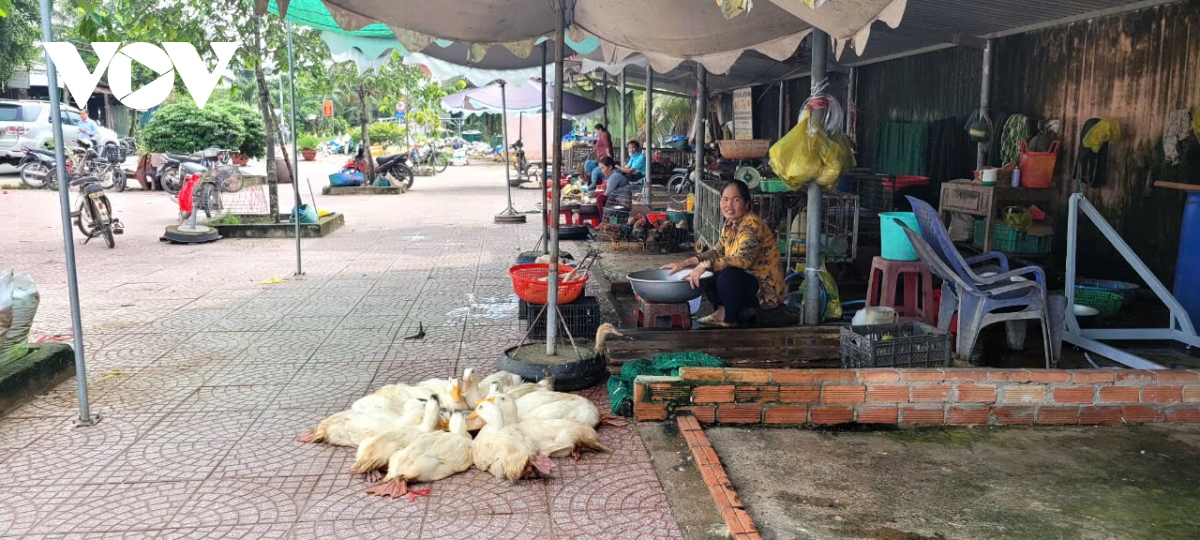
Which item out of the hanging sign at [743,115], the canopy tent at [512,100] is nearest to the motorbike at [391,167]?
the canopy tent at [512,100]

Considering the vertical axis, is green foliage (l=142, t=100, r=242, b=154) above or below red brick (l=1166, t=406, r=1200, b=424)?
above

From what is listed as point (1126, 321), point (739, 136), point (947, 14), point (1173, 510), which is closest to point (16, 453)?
point (1173, 510)

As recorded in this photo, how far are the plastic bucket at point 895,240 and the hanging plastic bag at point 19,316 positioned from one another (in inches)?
221

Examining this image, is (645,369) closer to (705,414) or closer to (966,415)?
(705,414)

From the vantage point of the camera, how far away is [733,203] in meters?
5.65

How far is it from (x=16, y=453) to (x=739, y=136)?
510 inches

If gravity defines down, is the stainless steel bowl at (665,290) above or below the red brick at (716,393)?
above

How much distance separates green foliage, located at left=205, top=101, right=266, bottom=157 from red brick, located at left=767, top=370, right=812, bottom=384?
853 inches

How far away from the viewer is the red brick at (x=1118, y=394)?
4.30m

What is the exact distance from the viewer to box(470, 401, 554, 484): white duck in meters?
3.71

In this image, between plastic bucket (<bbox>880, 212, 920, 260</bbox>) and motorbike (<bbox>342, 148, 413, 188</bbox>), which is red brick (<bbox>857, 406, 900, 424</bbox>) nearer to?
plastic bucket (<bbox>880, 212, 920, 260</bbox>)

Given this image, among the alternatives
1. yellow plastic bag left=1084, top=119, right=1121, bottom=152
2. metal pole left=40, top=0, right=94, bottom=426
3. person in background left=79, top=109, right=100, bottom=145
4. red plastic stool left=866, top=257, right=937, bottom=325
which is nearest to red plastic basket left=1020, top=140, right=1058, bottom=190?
yellow plastic bag left=1084, top=119, right=1121, bottom=152

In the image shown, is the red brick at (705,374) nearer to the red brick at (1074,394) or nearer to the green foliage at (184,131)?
the red brick at (1074,394)

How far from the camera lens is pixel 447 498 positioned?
3.53 metres
